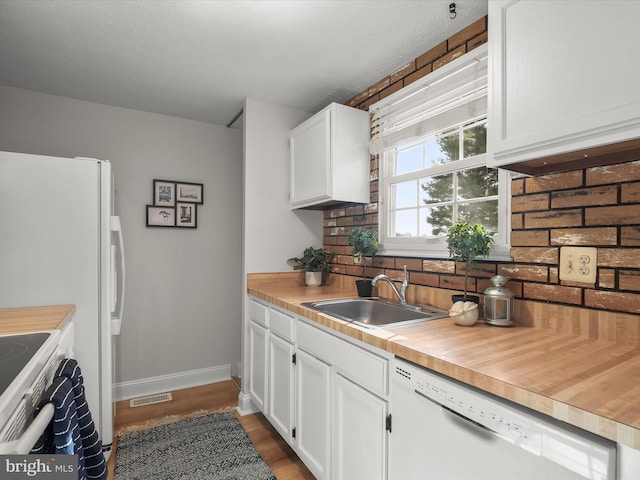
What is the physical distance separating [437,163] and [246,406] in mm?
2199

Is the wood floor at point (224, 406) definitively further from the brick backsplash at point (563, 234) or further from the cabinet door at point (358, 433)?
the brick backsplash at point (563, 234)

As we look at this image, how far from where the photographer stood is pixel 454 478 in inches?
40.2

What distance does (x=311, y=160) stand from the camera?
2.55 metres

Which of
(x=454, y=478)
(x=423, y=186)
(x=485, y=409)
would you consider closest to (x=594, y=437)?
(x=485, y=409)

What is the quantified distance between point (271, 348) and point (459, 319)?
124 centimetres

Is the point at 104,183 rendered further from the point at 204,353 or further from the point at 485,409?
the point at 485,409

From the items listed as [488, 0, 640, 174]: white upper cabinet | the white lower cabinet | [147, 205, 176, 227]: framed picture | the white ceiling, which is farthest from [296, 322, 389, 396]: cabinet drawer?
[147, 205, 176, 227]: framed picture

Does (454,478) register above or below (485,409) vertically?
below

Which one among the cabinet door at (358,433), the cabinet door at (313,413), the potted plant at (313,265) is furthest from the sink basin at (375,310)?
the potted plant at (313,265)

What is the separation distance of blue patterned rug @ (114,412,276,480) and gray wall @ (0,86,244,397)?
2.52 ft

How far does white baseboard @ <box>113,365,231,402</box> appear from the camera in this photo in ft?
9.50

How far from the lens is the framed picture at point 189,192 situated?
10.2ft

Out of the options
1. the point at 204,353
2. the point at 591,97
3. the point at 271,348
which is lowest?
the point at 204,353

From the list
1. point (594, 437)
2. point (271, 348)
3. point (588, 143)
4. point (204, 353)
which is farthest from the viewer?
point (204, 353)
